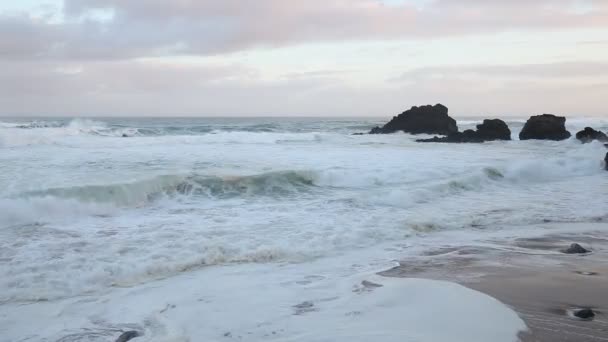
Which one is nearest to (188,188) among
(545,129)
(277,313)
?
(277,313)

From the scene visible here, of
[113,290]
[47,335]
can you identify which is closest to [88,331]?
[47,335]

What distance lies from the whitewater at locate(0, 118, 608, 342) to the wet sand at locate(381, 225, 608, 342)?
0.22m

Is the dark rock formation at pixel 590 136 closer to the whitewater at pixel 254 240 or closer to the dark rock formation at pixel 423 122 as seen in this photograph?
the dark rock formation at pixel 423 122

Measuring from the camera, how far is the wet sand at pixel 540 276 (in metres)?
3.86

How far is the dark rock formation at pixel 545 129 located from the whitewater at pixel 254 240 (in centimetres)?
1695

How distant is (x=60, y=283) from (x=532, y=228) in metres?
6.30

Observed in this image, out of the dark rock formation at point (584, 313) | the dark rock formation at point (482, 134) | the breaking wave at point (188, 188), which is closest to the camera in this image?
the dark rock formation at point (584, 313)

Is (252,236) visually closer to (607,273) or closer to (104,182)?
(607,273)

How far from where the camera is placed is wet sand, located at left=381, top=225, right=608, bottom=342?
386 cm

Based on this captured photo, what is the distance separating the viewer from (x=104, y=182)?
34.7 feet

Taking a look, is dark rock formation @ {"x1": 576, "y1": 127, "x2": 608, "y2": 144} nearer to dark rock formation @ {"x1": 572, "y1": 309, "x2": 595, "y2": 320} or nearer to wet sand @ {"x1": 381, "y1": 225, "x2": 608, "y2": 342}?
wet sand @ {"x1": 381, "y1": 225, "x2": 608, "y2": 342}

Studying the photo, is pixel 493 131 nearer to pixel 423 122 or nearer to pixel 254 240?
pixel 423 122

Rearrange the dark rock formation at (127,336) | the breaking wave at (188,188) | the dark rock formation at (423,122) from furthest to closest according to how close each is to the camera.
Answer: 1. the dark rock formation at (423,122)
2. the breaking wave at (188,188)
3. the dark rock formation at (127,336)

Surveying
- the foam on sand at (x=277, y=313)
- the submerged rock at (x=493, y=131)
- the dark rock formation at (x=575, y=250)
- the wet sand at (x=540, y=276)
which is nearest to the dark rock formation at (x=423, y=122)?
the submerged rock at (x=493, y=131)
